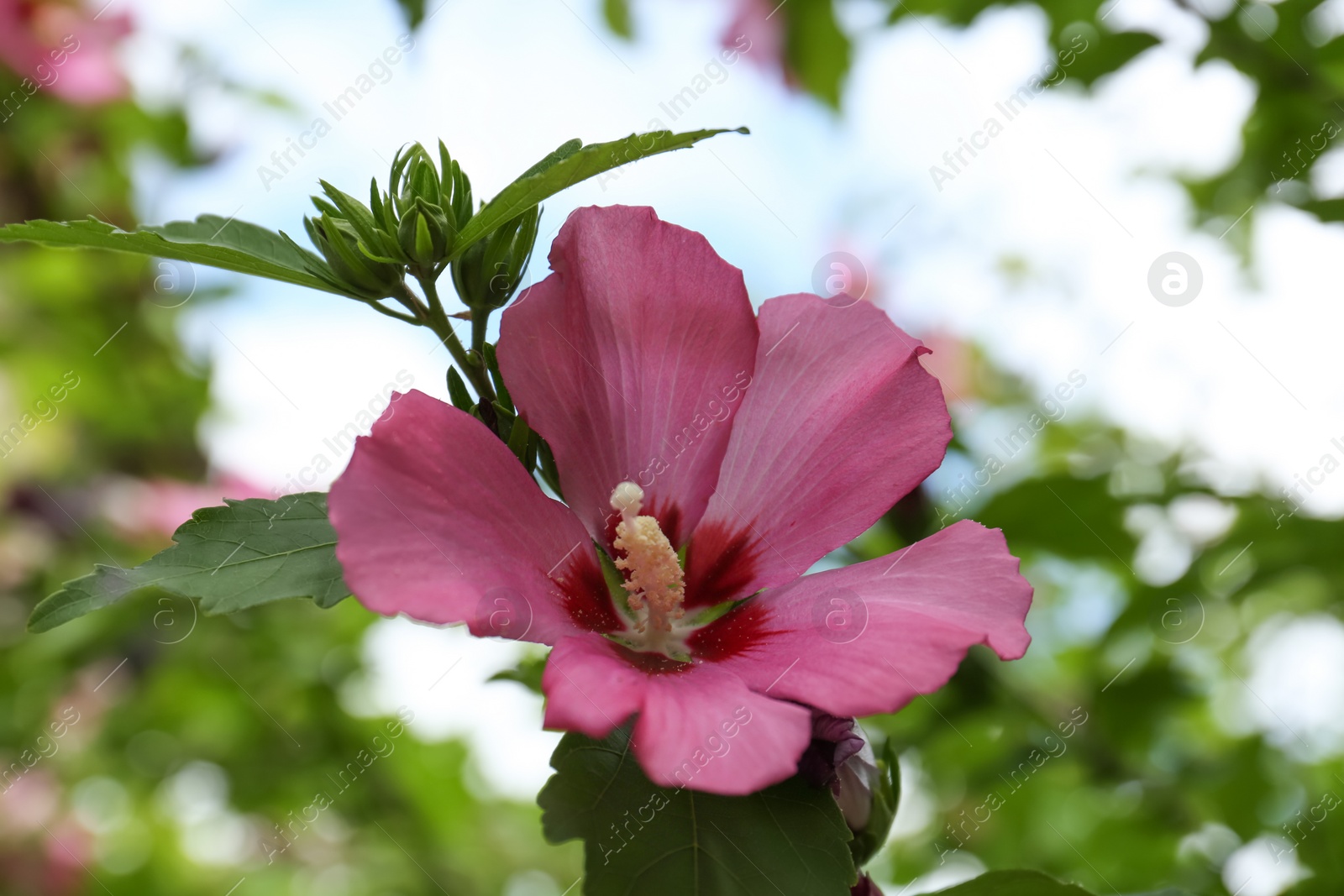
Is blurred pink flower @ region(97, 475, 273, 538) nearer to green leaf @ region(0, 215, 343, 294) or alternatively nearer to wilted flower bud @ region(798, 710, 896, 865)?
green leaf @ region(0, 215, 343, 294)

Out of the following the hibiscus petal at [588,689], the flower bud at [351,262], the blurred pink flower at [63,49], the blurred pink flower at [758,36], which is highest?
the blurred pink flower at [758,36]

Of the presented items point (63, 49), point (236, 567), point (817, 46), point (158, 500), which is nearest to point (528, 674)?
point (236, 567)

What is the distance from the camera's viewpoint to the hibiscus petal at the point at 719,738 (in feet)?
1.77

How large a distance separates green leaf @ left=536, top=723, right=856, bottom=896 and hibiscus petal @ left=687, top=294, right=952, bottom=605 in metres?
0.17

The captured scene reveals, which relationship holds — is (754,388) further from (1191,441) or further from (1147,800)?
(1191,441)

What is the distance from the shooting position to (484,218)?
0.76m

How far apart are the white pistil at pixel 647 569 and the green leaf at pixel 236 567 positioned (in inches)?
8.2

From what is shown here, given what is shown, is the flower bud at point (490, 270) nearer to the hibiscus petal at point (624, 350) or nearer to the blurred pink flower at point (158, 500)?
the hibiscus petal at point (624, 350)

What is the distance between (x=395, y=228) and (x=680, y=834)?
50 centimetres

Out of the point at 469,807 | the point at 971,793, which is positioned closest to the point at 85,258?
the point at 469,807

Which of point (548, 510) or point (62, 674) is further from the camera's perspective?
point (62, 674)

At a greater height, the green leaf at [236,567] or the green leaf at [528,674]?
the green leaf at [236,567]

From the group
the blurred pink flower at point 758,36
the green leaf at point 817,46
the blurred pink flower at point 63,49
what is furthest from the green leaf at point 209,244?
the blurred pink flower at point 63,49

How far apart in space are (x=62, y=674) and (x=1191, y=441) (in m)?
2.71
